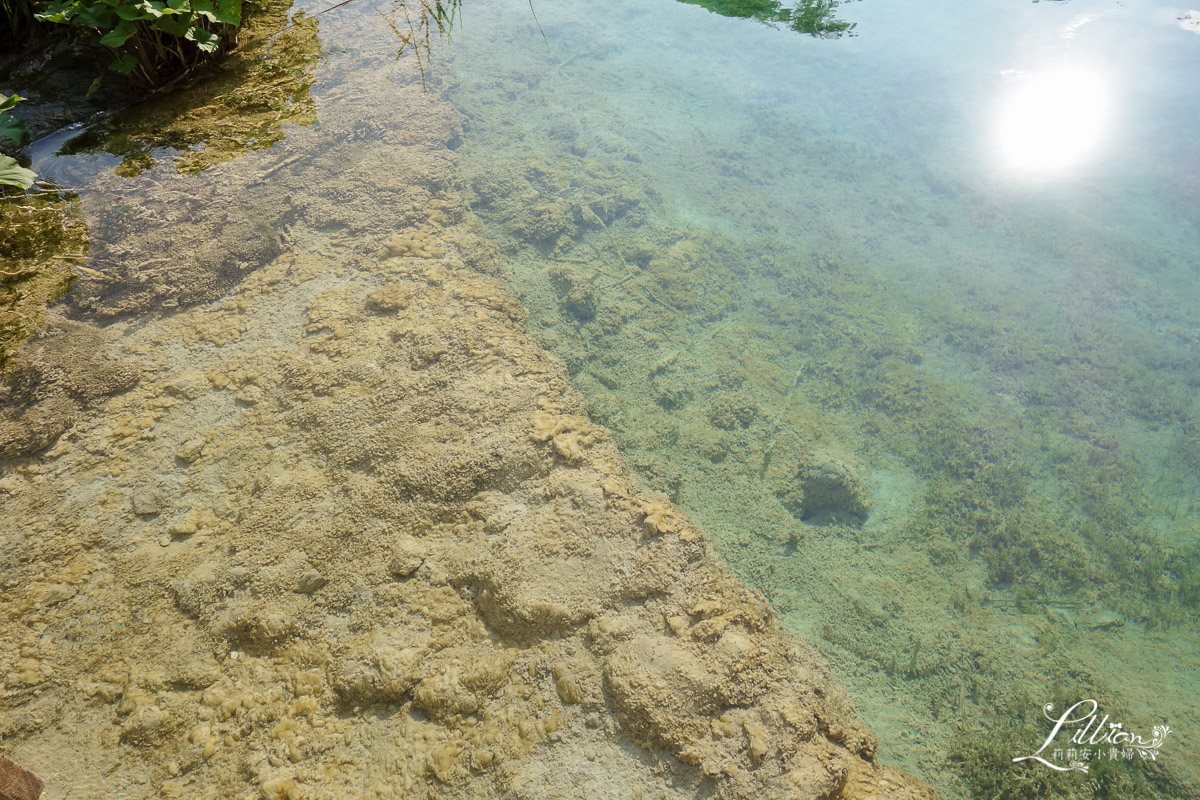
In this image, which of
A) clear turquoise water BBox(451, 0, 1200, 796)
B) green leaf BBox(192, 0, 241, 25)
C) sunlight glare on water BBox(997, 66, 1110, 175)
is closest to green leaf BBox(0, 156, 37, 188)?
green leaf BBox(192, 0, 241, 25)

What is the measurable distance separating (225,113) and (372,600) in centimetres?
299

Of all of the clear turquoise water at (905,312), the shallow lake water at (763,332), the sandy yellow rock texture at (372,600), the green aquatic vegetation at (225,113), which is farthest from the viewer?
the green aquatic vegetation at (225,113)

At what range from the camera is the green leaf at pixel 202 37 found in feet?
10.3

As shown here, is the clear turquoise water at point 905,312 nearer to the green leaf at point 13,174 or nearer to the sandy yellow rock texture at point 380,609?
the sandy yellow rock texture at point 380,609

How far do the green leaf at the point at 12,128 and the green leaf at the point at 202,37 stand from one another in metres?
0.88

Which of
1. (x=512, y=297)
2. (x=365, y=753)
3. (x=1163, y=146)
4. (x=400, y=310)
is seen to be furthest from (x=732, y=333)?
(x=1163, y=146)

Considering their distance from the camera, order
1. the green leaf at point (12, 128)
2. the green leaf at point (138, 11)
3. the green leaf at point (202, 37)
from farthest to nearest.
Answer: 1. the green leaf at point (202, 37)
2. the green leaf at point (138, 11)
3. the green leaf at point (12, 128)

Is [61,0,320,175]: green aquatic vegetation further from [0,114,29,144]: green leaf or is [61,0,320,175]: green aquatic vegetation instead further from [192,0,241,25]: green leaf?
[192,0,241,25]: green leaf

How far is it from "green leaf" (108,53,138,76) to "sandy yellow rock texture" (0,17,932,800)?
1.70 m

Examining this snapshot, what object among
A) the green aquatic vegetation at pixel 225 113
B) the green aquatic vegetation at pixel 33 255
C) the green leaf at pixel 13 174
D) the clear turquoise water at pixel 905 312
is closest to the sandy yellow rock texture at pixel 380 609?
the green aquatic vegetation at pixel 33 255

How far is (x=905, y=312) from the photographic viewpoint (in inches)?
152

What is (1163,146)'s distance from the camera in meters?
5.21

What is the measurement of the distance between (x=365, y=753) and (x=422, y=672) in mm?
222

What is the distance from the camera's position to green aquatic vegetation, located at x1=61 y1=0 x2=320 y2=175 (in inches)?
119
